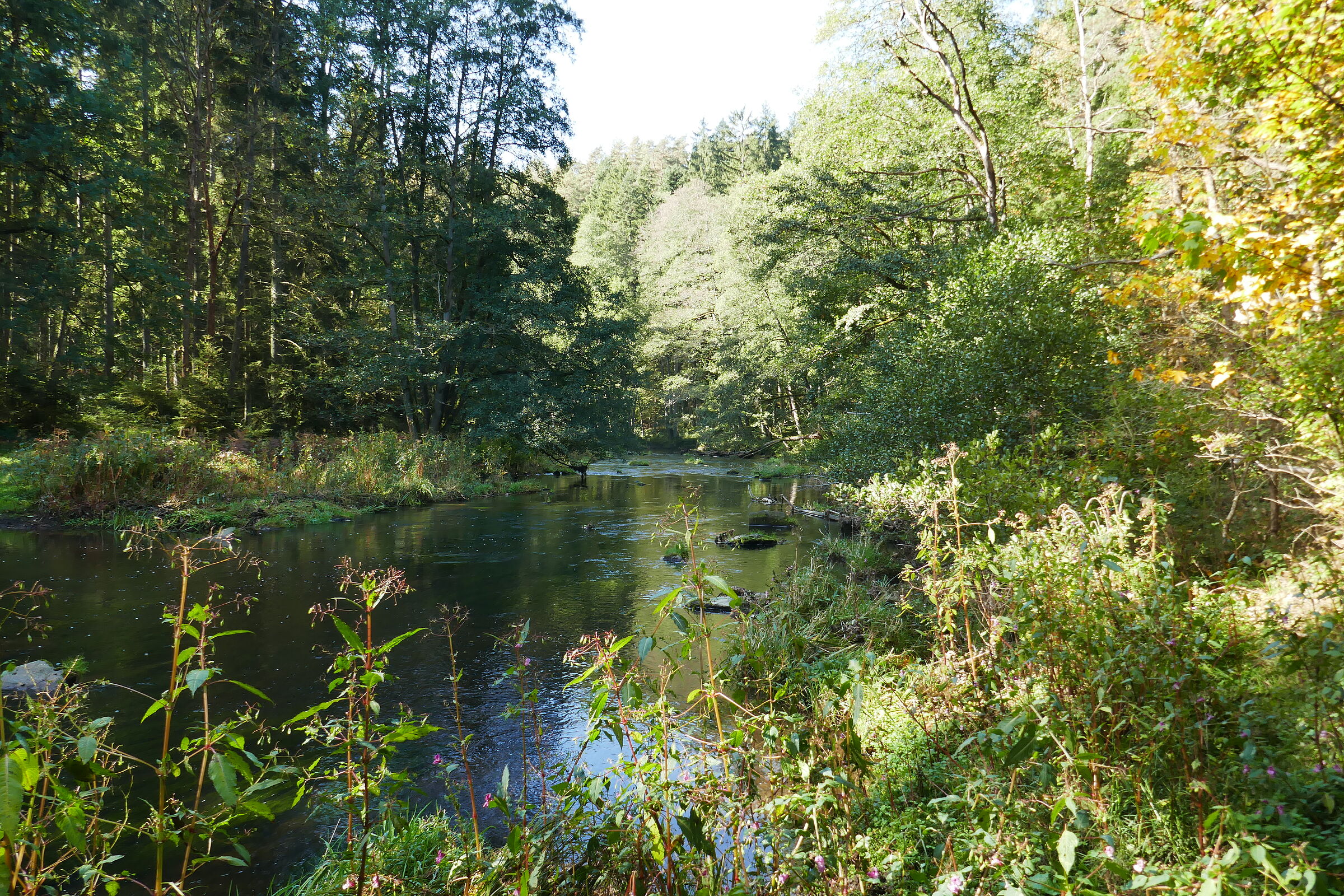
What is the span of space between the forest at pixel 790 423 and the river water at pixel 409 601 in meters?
0.35

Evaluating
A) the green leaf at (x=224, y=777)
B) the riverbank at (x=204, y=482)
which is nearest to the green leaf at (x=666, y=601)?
the green leaf at (x=224, y=777)

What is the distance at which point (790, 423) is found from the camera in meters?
32.9

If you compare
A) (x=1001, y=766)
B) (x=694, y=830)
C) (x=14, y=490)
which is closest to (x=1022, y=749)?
(x=694, y=830)

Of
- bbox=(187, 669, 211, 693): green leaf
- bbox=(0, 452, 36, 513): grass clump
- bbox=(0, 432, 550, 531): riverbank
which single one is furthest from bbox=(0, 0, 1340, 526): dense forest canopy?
bbox=(187, 669, 211, 693): green leaf

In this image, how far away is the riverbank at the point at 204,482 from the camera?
1217cm

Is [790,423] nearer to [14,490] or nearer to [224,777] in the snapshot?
[14,490]

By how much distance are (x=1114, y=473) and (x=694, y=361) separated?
35.2 m

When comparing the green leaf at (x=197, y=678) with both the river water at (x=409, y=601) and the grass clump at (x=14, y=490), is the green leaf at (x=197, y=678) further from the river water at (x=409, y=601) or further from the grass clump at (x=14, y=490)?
the grass clump at (x=14, y=490)

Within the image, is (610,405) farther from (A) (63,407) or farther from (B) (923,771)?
(B) (923,771)

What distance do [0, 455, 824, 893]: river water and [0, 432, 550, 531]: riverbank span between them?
74cm

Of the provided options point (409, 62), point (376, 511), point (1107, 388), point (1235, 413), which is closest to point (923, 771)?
point (1235, 413)

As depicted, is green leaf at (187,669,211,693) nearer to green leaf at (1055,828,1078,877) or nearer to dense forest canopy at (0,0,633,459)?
green leaf at (1055,828,1078,877)

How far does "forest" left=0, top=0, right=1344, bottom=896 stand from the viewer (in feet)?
8.16

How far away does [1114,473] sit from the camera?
7.04 m
